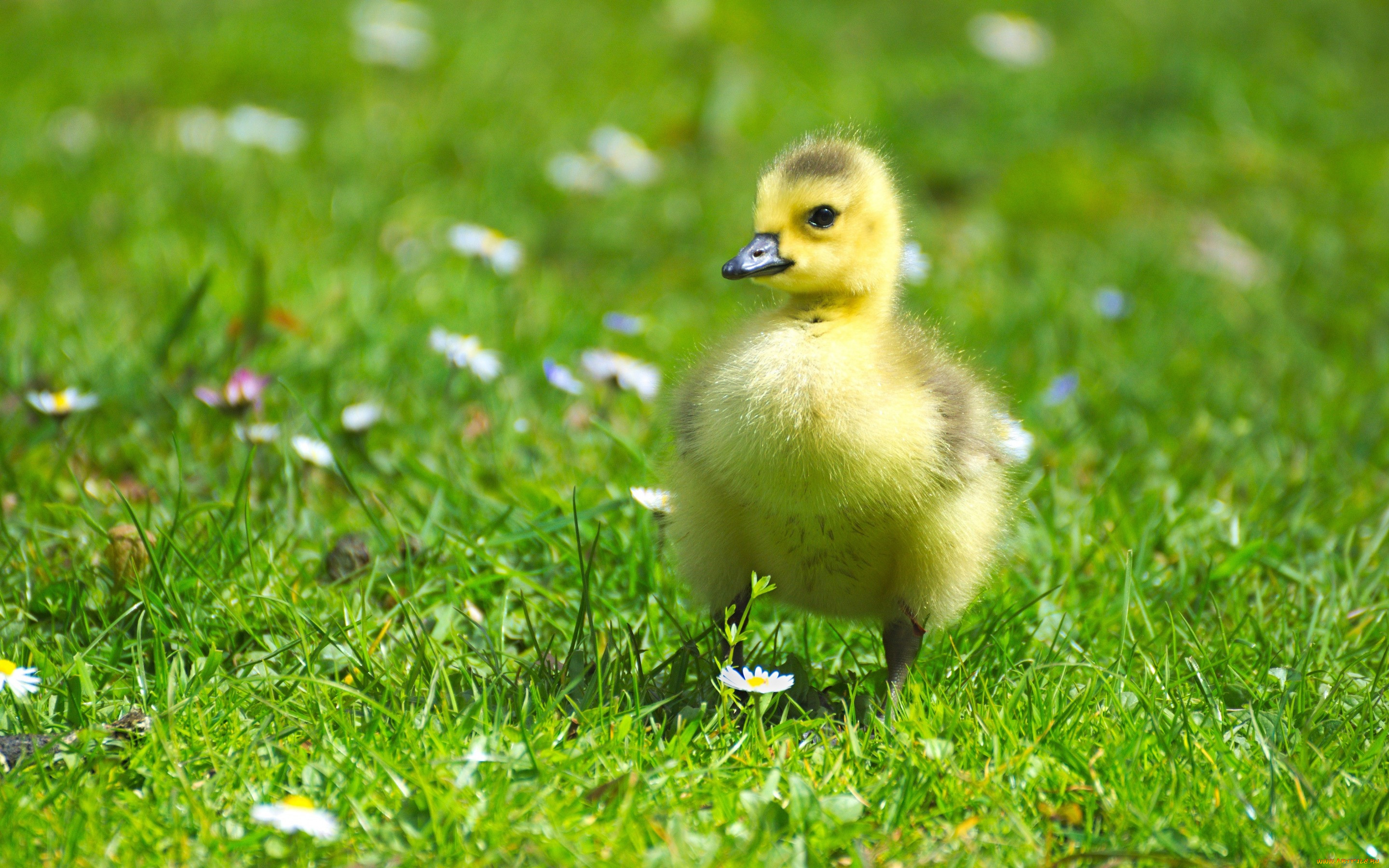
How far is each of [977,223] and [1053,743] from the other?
14.0ft

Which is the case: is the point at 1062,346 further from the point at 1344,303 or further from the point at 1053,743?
the point at 1053,743

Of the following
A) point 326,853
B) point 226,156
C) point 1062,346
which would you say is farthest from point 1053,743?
point 226,156

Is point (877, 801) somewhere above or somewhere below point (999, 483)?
below

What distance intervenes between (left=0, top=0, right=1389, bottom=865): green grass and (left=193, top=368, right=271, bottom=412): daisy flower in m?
0.11

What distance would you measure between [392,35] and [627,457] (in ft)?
14.1

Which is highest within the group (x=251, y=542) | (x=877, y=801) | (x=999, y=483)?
(x=999, y=483)

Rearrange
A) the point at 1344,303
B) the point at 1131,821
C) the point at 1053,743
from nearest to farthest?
the point at 1131,821, the point at 1053,743, the point at 1344,303

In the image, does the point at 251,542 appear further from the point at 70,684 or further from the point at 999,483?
the point at 999,483

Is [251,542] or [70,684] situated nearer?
[70,684]

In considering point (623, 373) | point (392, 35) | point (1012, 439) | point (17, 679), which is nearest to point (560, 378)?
point (623, 373)

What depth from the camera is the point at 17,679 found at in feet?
8.63

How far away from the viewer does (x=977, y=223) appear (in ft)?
21.2

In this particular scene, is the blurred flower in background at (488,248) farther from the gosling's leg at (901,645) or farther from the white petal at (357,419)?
the gosling's leg at (901,645)

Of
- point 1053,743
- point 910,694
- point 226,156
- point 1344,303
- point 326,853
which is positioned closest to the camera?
point 326,853
